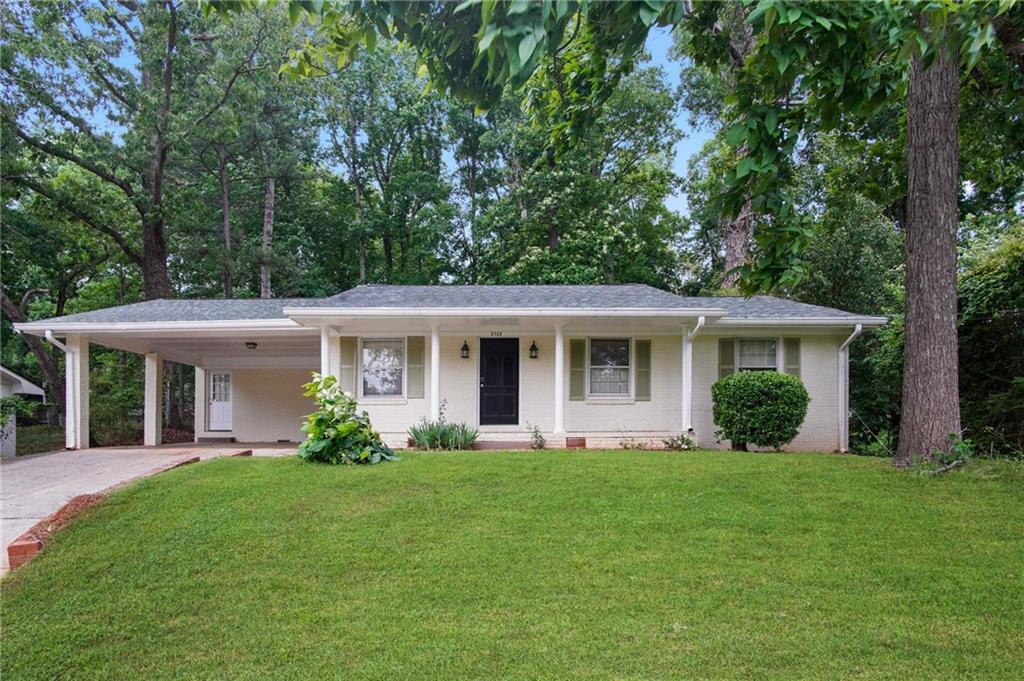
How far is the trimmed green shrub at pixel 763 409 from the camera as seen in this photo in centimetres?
951

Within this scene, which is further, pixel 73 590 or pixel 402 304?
pixel 402 304

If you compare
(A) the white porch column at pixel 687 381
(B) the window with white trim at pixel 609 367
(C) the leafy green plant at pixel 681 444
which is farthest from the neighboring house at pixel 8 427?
(A) the white porch column at pixel 687 381

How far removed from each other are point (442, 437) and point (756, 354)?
20.7 ft

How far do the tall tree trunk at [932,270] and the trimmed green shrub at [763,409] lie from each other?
258 centimetres

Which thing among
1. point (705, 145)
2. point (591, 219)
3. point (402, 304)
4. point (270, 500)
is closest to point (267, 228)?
point (591, 219)

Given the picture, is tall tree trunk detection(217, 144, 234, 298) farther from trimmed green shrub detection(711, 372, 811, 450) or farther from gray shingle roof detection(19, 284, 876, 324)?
trimmed green shrub detection(711, 372, 811, 450)

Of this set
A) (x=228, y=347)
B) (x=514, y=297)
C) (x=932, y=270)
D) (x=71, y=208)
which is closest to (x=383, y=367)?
(x=514, y=297)

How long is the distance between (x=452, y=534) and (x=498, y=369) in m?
6.62

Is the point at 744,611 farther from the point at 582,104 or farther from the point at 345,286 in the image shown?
the point at 345,286

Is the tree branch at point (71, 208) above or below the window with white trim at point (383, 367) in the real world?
above

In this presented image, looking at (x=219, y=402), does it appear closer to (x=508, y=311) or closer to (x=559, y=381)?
(x=508, y=311)

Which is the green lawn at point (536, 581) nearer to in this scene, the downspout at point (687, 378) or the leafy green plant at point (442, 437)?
the leafy green plant at point (442, 437)

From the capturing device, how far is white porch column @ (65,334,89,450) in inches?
433

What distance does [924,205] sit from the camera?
22.5 feet
